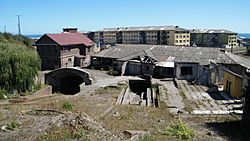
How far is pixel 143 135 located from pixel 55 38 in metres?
30.2

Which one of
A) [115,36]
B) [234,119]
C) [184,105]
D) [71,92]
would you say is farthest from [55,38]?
[115,36]

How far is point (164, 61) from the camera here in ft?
98.6

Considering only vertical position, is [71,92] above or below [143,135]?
below

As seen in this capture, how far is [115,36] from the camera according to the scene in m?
80.6

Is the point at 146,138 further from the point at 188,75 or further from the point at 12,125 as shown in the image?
the point at 188,75

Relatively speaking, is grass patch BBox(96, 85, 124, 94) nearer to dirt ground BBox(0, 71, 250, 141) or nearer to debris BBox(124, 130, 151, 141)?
dirt ground BBox(0, 71, 250, 141)

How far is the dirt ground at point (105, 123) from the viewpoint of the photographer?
10.6m

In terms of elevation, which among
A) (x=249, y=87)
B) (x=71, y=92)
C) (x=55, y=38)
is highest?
(x=55, y=38)

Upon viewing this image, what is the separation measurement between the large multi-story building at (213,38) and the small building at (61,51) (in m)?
43.9

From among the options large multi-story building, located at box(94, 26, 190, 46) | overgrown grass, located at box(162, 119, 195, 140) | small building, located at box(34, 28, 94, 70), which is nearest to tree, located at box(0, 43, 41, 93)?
small building, located at box(34, 28, 94, 70)

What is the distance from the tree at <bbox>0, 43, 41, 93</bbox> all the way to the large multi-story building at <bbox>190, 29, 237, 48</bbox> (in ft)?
191

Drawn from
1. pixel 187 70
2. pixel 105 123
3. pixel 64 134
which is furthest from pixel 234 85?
pixel 64 134

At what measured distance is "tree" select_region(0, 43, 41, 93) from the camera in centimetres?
2342

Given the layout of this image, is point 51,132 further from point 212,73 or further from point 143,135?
point 212,73
